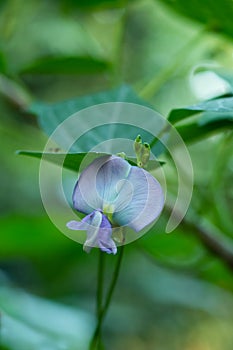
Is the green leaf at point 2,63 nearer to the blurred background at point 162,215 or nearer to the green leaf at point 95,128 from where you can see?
the blurred background at point 162,215

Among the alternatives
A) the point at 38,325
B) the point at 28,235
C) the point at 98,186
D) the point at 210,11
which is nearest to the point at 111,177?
the point at 98,186

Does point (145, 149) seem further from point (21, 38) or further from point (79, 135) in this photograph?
point (21, 38)

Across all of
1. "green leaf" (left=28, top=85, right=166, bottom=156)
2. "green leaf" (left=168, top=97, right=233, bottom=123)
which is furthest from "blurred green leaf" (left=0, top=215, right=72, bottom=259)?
"green leaf" (left=168, top=97, right=233, bottom=123)

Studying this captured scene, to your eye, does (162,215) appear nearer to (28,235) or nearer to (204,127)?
(204,127)

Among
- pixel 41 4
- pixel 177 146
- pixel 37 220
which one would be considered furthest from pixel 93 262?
pixel 177 146

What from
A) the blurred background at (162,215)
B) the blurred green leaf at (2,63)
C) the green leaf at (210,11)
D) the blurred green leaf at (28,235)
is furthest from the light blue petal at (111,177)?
the blurred green leaf at (28,235)

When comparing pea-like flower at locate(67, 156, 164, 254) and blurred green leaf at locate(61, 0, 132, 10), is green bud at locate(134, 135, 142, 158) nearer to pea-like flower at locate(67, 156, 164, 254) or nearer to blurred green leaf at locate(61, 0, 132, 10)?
pea-like flower at locate(67, 156, 164, 254)
